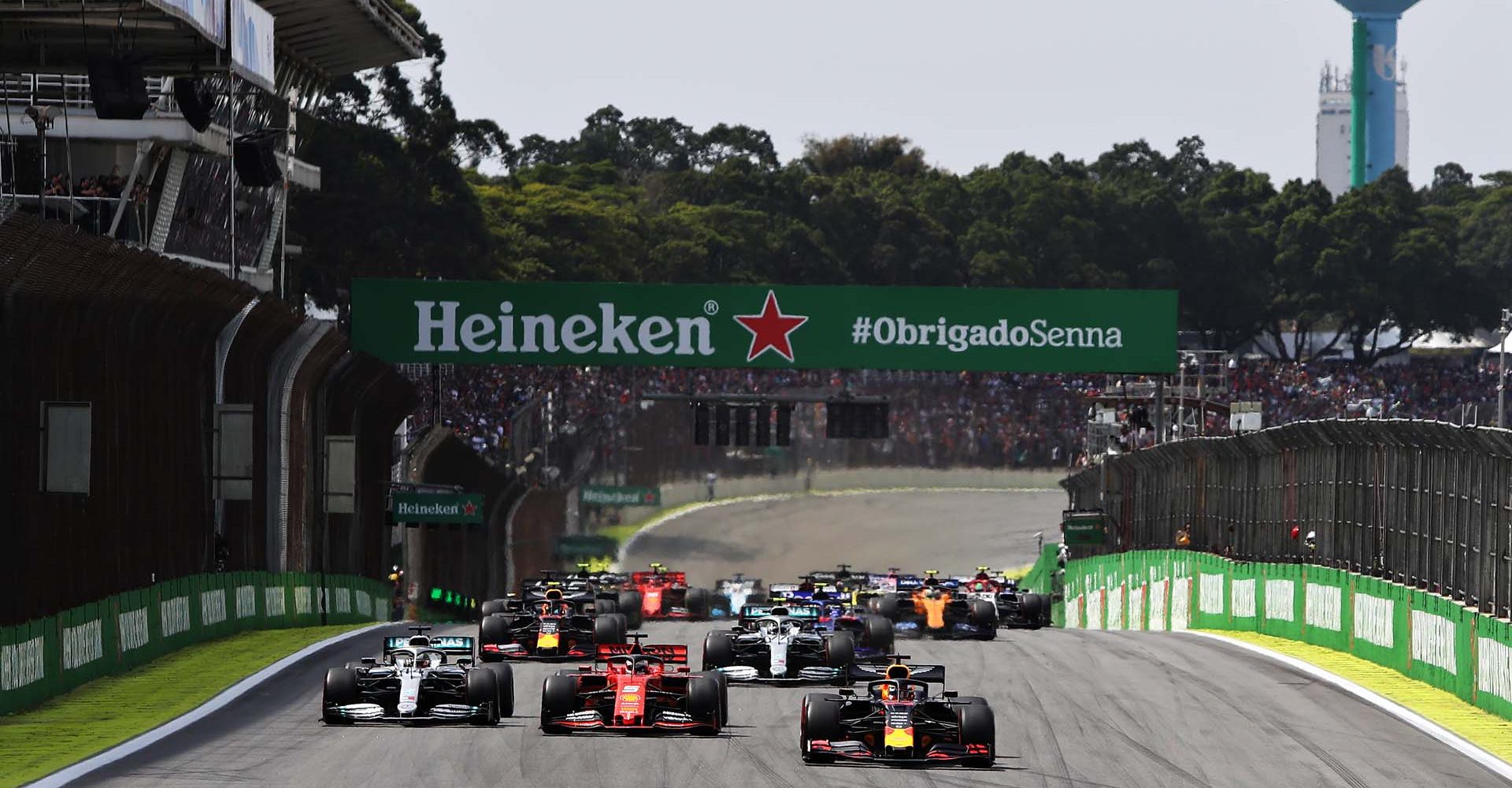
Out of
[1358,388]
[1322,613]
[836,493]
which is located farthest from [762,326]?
[1358,388]

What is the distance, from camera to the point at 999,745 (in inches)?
699

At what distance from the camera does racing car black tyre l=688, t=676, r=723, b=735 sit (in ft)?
58.7

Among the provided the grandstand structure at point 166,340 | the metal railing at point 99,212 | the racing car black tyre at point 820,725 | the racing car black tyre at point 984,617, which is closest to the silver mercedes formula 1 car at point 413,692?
the racing car black tyre at point 820,725

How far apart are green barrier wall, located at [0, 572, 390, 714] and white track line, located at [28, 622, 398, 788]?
1.27 m

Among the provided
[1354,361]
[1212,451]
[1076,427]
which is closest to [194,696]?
[1212,451]

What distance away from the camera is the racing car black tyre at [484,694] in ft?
59.8

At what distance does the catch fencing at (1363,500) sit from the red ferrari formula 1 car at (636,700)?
7017mm

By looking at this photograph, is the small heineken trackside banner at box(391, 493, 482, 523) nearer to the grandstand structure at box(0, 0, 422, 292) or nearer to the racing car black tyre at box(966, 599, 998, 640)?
the grandstand structure at box(0, 0, 422, 292)

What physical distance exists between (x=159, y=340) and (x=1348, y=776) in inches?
570

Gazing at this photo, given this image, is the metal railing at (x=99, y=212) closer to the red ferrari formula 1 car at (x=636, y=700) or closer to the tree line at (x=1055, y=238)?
the red ferrari formula 1 car at (x=636, y=700)

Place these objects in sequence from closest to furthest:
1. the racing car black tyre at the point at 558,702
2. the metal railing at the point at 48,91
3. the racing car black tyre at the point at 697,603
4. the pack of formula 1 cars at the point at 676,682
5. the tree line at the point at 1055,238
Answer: the pack of formula 1 cars at the point at 676,682
the racing car black tyre at the point at 558,702
the racing car black tyre at the point at 697,603
the metal railing at the point at 48,91
the tree line at the point at 1055,238

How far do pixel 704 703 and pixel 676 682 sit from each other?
0.54 metres

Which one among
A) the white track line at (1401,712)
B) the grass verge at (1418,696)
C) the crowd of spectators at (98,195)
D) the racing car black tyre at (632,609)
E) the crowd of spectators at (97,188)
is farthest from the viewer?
the crowd of spectators at (97,188)

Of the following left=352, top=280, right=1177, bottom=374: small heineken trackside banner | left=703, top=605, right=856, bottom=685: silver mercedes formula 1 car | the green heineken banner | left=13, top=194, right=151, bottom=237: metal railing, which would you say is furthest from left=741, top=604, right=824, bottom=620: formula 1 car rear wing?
the green heineken banner
